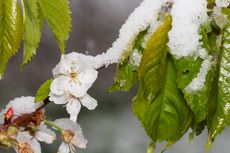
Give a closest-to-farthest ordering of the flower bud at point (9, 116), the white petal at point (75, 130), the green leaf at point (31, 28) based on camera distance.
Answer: the green leaf at point (31, 28)
the flower bud at point (9, 116)
the white petal at point (75, 130)

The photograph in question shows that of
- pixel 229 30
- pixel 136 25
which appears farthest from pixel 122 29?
pixel 229 30

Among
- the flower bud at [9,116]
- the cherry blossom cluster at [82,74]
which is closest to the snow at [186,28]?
the cherry blossom cluster at [82,74]

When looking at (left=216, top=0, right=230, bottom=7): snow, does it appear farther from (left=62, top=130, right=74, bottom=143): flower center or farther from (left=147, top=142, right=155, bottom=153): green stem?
(left=62, top=130, right=74, bottom=143): flower center

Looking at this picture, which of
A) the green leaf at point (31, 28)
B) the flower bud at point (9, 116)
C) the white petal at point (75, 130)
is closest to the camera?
the green leaf at point (31, 28)

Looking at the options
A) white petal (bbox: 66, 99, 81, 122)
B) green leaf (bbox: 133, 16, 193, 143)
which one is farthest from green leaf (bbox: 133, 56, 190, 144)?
white petal (bbox: 66, 99, 81, 122)

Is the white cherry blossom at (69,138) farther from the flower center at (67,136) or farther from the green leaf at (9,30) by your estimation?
the green leaf at (9,30)

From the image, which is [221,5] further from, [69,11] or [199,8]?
[69,11]
